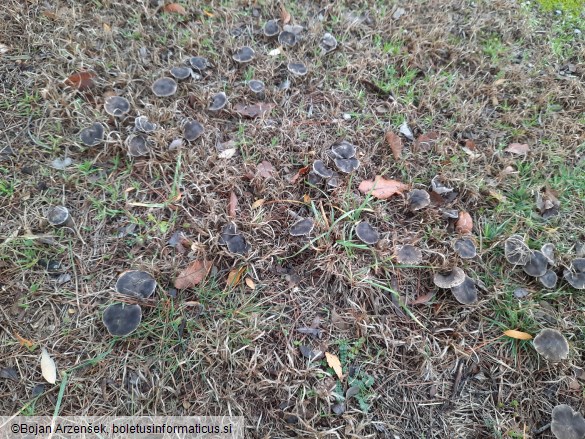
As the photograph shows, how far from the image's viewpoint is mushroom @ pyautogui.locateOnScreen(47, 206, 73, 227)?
8.33ft

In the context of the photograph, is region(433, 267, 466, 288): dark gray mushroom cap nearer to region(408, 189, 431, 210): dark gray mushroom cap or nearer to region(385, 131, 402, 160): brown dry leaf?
region(408, 189, 431, 210): dark gray mushroom cap

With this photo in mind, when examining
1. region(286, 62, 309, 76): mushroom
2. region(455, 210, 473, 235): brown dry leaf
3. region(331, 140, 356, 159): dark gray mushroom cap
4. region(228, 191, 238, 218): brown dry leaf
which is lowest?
region(228, 191, 238, 218): brown dry leaf

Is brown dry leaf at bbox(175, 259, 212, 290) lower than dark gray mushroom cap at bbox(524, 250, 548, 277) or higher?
lower

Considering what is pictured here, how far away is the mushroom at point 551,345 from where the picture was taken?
2.17 m

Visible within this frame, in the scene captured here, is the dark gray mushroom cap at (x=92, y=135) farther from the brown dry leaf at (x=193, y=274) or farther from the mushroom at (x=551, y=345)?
the mushroom at (x=551, y=345)

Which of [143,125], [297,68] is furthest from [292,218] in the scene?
[297,68]

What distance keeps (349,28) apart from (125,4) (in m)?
2.09

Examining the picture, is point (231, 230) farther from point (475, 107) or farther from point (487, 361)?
point (475, 107)

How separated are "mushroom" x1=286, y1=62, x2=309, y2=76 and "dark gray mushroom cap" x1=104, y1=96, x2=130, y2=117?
134cm

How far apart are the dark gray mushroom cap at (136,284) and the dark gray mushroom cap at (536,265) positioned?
90.3 inches

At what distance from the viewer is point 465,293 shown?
2385 millimetres

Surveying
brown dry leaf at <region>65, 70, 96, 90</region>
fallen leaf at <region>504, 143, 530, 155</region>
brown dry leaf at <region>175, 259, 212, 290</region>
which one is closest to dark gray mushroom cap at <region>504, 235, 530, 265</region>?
fallen leaf at <region>504, 143, 530, 155</region>

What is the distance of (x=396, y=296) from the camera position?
2.43 meters

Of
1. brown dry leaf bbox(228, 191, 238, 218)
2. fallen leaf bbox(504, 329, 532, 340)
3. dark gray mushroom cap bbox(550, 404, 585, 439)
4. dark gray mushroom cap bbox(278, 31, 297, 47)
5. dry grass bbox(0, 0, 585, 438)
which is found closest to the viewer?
dark gray mushroom cap bbox(550, 404, 585, 439)
